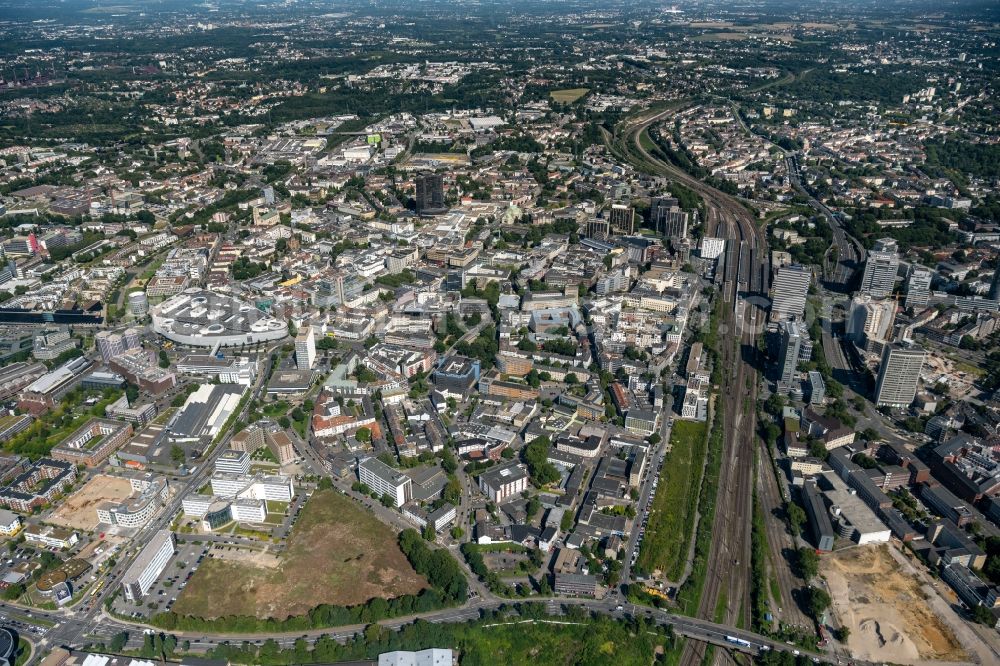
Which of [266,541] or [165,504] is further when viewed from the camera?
[165,504]

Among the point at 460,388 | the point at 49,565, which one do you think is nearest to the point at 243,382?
the point at 460,388

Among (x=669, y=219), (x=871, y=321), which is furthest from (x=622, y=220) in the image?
(x=871, y=321)

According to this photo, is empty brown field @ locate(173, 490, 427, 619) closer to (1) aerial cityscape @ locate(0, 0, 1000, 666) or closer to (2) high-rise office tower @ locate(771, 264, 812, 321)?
(1) aerial cityscape @ locate(0, 0, 1000, 666)

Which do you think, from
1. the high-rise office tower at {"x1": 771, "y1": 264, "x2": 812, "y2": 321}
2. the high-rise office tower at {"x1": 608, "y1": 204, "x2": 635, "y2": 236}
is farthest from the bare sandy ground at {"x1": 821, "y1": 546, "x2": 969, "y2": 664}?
the high-rise office tower at {"x1": 608, "y1": 204, "x2": 635, "y2": 236}

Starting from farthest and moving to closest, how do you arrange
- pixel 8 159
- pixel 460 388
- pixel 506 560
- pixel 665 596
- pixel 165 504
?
pixel 8 159 < pixel 460 388 < pixel 165 504 < pixel 506 560 < pixel 665 596

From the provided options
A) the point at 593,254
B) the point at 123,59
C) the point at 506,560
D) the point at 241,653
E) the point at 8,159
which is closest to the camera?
the point at 241,653

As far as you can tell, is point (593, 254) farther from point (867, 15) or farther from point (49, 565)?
point (867, 15)

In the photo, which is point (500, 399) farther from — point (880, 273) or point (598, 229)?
point (880, 273)
